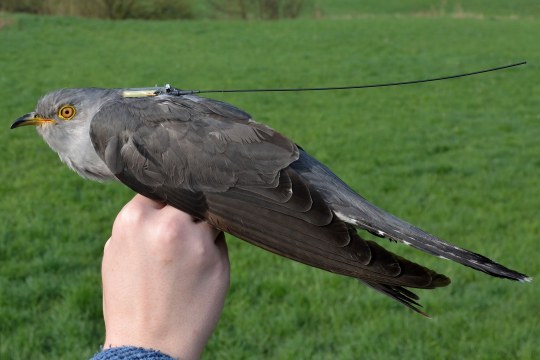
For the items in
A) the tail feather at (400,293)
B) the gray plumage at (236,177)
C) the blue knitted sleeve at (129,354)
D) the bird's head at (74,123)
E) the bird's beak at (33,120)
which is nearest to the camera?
the blue knitted sleeve at (129,354)

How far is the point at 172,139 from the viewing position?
8.79 ft

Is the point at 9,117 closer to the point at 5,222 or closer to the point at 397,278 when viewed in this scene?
the point at 5,222

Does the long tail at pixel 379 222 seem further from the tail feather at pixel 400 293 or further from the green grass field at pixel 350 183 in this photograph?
the green grass field at pixel 350 183

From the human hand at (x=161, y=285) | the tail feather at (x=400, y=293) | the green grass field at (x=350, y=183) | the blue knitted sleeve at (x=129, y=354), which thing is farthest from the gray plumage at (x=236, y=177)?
the green grass field at (x=350, y=183)

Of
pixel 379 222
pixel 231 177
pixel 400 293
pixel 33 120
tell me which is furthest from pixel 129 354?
pixel 33 120

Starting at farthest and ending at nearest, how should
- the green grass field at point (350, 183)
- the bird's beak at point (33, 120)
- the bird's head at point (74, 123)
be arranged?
1. the green grass field at point (350, 183)
2. the bird's beak at point (33, 120)
3. the bird's head at point (74, 123)

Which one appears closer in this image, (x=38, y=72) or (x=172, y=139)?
(x=172, y=139)

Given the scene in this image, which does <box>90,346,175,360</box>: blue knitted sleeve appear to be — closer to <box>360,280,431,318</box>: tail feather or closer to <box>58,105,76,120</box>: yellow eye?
<box>360,280,431,318</box>: tail feather

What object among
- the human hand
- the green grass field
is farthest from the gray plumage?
the green grass field

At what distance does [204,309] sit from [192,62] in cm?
1624

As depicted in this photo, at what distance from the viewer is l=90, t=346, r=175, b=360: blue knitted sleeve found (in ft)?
6.59

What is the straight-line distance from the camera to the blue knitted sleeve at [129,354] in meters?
2.01

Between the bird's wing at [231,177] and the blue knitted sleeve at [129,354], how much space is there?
1.79ft

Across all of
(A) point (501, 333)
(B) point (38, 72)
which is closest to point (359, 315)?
(A) point (501, 333)
